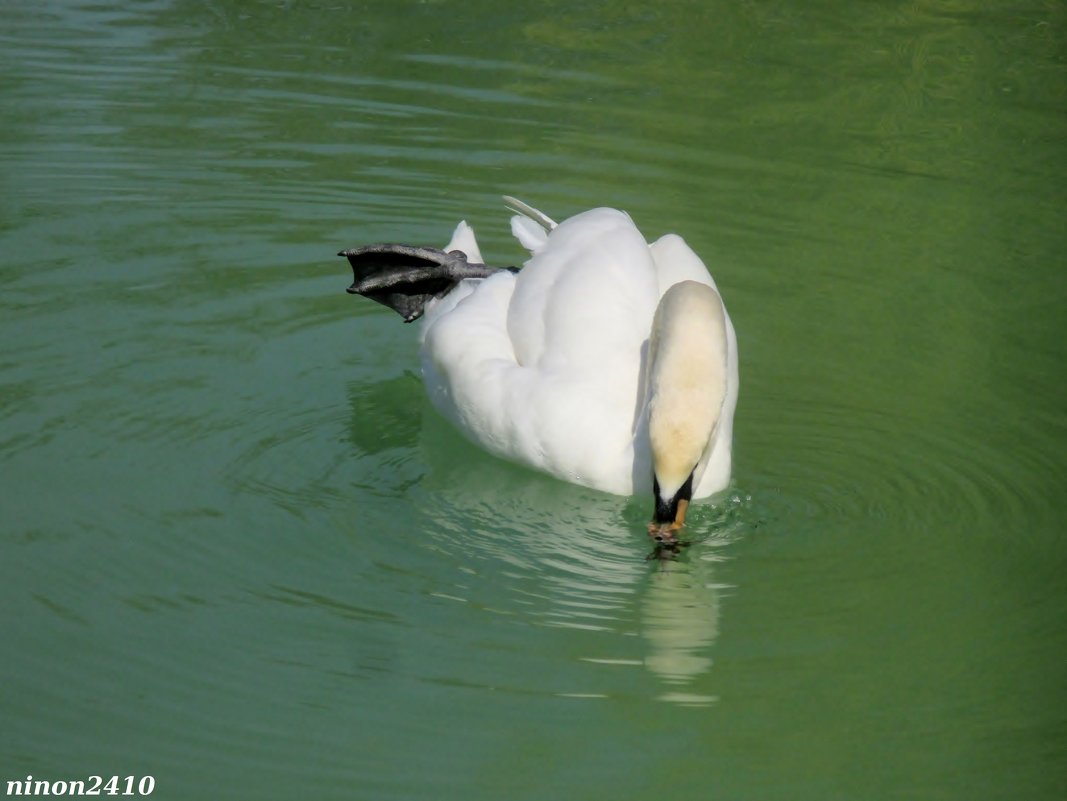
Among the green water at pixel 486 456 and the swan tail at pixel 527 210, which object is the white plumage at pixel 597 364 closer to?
the green water at pixel 486 456

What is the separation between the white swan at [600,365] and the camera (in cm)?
520

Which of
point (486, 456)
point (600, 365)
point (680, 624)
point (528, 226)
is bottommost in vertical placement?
point (680, 624)

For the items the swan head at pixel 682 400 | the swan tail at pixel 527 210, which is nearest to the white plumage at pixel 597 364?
the swan head at pixel 682 400

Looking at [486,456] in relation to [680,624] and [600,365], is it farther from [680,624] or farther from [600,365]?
[680,624]

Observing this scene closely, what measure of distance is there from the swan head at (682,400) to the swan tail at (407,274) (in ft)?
5.83

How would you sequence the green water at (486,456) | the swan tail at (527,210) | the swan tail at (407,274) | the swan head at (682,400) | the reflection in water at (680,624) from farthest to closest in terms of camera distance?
the swan tail at (527,210) < the swan tail at (407,274) < the swan head at (682,400) < the reflection in water at (680,624) < the green water at (486,456)

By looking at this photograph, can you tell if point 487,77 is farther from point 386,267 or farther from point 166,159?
point 386,267

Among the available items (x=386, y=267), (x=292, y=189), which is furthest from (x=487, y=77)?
(x=386, y=267)

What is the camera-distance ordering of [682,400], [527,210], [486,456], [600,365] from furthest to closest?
[527,210], [486,456], [600,365], [682,400]

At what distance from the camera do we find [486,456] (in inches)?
243

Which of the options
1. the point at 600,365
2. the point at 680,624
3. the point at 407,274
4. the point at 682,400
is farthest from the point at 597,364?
the point at 407,274

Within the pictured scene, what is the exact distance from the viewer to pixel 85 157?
873 cm

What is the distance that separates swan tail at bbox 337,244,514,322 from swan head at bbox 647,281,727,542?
1.78 meters

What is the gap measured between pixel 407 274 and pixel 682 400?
6.86 feet
